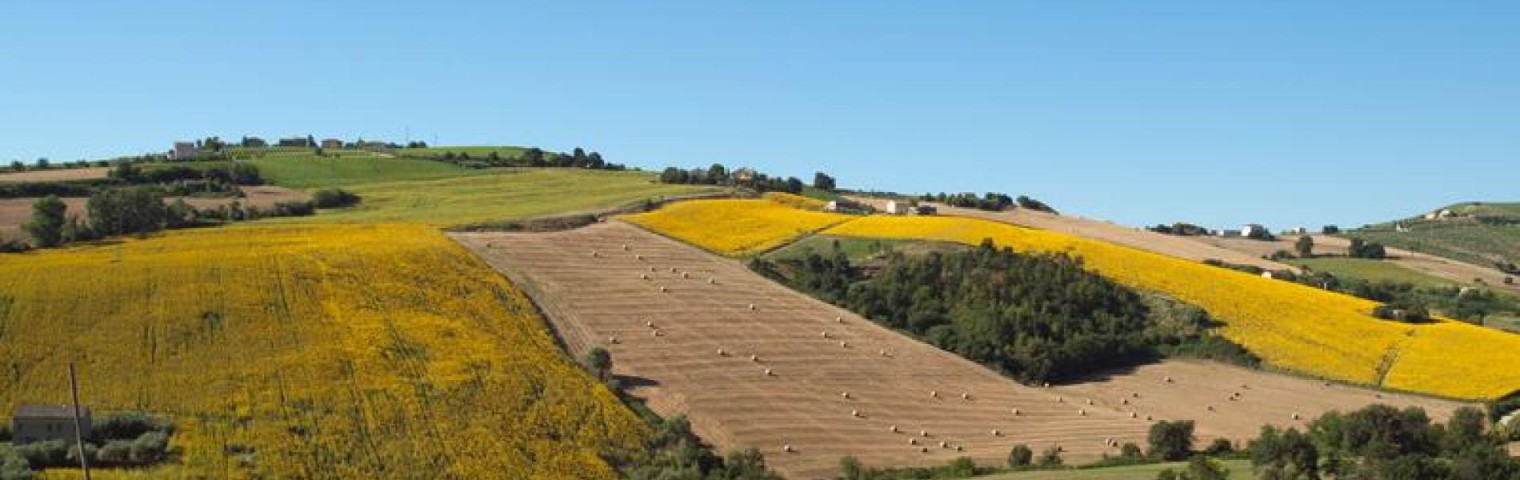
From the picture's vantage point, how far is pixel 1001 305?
355ft

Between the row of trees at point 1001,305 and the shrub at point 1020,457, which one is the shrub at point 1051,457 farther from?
the row of trees at point 1001,305

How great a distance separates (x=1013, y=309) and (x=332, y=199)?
70848 mm

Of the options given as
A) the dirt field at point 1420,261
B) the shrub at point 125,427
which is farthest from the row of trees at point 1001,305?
the dirt field at point 1420,261

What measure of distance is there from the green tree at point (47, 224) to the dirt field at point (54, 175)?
3722 cm

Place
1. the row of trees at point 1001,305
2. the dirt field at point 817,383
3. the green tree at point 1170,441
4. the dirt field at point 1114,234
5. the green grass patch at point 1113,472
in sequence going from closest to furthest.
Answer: the green grass patch at point 1113,472
the green tree at point 1170,441
the dirt field at point 817,383
the row of trees at point 1001,305
the dirt field at point 1114,234

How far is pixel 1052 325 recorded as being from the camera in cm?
10569

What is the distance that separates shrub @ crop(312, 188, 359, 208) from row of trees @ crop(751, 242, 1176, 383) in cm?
4771

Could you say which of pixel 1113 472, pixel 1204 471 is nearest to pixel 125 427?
pixel 1113 472

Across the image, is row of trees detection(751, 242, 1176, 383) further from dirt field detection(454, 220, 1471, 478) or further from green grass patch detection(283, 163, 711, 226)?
green grass patch detection(283, 163, 711, 226)

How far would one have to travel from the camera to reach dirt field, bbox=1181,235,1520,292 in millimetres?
167625

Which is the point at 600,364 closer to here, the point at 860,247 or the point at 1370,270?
the point at 860,247

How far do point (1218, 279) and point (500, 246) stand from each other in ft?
199

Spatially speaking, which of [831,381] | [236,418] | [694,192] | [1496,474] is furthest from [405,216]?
[1496,474]

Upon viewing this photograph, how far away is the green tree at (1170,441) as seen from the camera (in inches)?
3216
